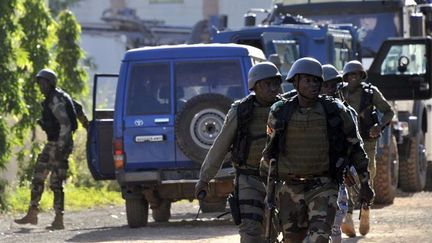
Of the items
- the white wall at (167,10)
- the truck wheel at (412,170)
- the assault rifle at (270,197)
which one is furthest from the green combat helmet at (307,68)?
the white wall at (167,10)

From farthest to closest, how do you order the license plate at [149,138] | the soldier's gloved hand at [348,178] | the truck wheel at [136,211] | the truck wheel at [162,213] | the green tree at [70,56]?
the green tree at [70,56] → the truck wheel at [162,213] → the truck wheel at [136,211] → the license plate at [149,138] → the soldier's gloved hand at [348,178]

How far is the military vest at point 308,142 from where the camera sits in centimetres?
864

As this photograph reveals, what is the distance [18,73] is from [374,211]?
5.39 m

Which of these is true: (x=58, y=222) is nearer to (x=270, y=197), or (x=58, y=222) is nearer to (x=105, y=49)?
(x=270, y=197)

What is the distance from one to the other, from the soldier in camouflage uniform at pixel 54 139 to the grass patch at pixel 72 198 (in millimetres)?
3137

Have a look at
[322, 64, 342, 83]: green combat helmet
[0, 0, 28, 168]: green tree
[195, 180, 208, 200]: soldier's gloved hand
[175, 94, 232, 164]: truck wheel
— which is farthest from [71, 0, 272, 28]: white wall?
[195, 180, 208, 200]: soldier's gloved hand

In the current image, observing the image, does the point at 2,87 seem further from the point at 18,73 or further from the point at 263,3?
the point at 263,3

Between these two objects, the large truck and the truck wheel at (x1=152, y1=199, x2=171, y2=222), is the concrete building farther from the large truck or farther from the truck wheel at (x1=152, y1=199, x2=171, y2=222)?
the truck wheel at (x1=152, y1=199, x2=171, y2=222)

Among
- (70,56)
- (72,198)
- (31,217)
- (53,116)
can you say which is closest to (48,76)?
(53,116)

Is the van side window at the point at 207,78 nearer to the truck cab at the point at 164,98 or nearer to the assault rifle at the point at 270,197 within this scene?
the truck cab at the point at 164,98

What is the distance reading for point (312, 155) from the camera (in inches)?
340

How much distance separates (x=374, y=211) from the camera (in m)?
17.2

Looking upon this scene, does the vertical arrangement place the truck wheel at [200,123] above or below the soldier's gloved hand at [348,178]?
below

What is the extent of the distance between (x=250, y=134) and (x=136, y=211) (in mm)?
5641
